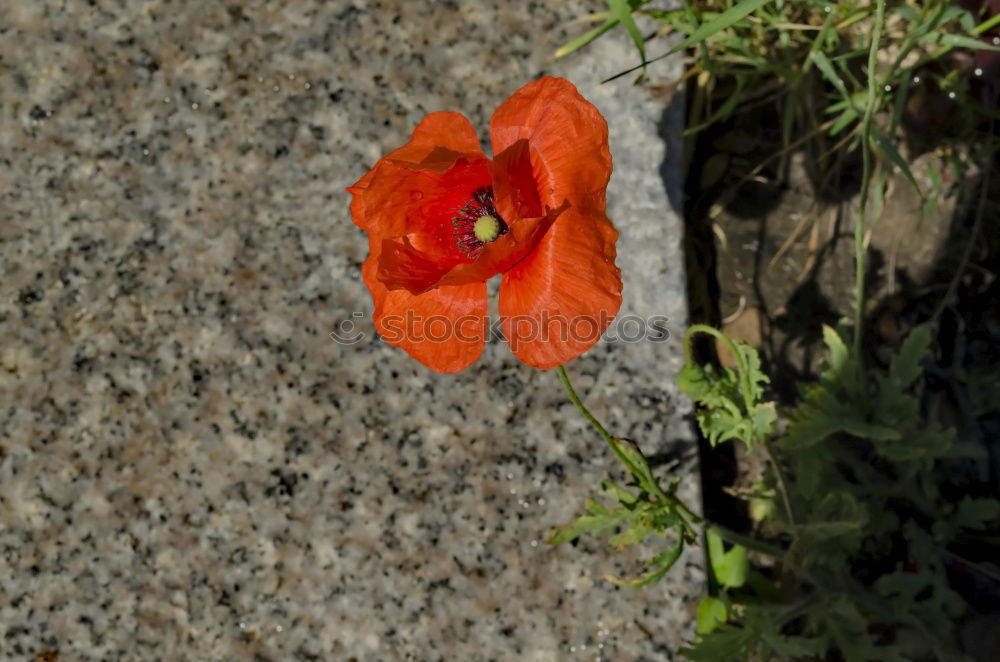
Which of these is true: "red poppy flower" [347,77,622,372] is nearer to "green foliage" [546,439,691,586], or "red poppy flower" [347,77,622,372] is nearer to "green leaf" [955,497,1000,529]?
"green foliage" [546,439,691,586]

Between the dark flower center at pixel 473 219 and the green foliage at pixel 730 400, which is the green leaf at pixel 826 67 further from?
the dark flower center at pixel 473 219

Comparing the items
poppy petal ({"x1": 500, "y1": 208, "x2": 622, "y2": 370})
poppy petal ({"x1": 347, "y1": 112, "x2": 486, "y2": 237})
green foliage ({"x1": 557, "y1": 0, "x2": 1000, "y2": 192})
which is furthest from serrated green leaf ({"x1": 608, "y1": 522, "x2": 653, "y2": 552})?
green foliage ({"x1": 557, "y1": 0, "x2": 1000, "y2": 192})

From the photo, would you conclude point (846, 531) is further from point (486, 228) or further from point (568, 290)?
point (486, 228)

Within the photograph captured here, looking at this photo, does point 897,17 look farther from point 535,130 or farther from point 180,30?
point 180,30

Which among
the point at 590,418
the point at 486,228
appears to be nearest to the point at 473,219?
the point at 486,228

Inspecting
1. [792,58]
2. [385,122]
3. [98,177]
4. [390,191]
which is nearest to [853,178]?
[792,58]

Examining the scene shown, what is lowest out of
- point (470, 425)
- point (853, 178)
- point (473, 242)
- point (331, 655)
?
point (331, 655)
